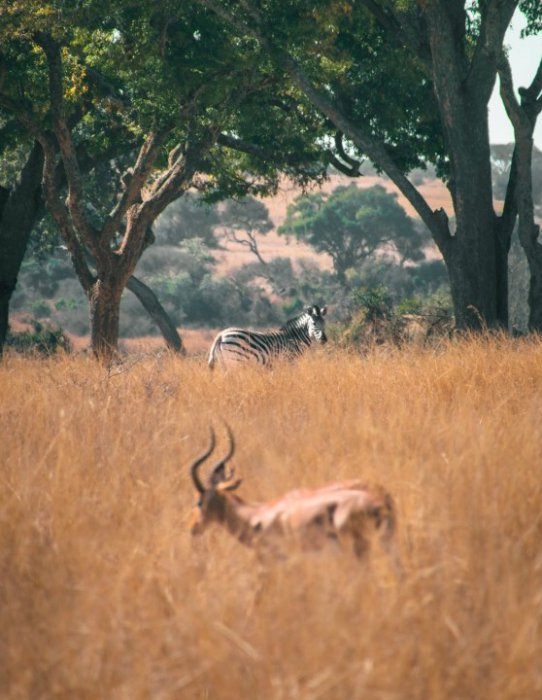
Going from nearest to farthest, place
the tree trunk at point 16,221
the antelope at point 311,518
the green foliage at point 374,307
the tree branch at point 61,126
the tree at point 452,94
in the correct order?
the antelope at point 311,518 < the tree at point 452,94 < the tree branch at point 61,126 < the tree trunk at point 16,221 < the green foliage at point 374,307

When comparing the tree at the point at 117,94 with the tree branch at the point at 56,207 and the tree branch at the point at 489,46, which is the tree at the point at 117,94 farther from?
the tree branch at the point at 489,46

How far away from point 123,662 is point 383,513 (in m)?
1.12

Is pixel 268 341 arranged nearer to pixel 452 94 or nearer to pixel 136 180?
pixel 452 94

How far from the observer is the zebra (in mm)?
12984

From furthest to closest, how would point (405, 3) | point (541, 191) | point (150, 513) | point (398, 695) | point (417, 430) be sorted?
point (541, 191) < point (405, 3) < point (417, 430) < point (150, 513) < point (398, 695)

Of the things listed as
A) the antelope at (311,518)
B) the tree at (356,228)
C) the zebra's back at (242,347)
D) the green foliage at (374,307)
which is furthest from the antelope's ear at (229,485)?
the tree at (356,228)

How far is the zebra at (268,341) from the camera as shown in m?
13.0

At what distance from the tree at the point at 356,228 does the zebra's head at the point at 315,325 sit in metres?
42.5

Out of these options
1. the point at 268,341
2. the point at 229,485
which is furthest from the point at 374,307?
the point at 229,485

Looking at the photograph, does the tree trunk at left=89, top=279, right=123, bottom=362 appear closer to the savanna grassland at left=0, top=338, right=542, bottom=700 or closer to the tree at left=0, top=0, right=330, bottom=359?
the tree at left=0, top=0, right=330, bottom=359

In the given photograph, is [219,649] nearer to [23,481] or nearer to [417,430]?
[23,481]

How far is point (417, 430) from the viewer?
6.62m

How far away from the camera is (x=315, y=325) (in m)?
14.6

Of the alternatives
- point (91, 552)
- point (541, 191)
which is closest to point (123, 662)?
point (91, 552)
